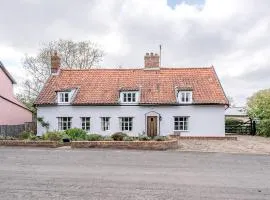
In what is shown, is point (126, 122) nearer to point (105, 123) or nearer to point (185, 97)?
point (105, 123)

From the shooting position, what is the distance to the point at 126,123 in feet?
123

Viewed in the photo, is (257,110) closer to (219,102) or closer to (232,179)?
(219,102)

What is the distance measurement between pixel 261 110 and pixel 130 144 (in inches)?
896

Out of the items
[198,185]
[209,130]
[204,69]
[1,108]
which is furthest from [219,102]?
[198,185]

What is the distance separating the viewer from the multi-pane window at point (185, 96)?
36.6 meters

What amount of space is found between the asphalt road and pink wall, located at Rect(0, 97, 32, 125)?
23515 millimetres

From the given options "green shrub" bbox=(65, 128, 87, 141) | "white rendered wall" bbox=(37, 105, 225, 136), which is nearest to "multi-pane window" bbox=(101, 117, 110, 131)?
"white rendered wall" bbox=(37, 105, 225, 136)

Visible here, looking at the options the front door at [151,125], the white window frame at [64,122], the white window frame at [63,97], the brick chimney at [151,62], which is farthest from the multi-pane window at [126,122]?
the brick chimney at [151,62]

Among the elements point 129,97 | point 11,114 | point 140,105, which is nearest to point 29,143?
point 140,105

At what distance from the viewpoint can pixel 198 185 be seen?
38.6 feet

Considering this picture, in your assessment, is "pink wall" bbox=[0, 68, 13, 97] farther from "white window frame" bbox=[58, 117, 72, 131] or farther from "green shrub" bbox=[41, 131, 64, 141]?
"green shrub" bbox=[41, 131, 64, 141]

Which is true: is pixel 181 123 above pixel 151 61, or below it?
below

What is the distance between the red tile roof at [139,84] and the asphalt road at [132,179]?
1867cm

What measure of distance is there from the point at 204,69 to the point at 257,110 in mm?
8310
